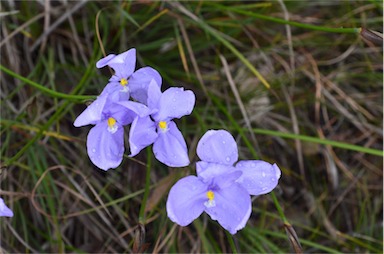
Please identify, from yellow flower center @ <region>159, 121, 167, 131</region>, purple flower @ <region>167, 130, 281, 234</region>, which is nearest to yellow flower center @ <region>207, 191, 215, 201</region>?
purple flower @ <region>167, 130, 281, 234</region>

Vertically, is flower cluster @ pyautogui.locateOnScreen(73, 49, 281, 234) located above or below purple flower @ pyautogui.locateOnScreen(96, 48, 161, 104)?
below

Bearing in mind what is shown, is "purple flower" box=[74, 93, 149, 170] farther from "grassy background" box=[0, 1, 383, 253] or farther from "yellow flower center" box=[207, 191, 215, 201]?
"grassy background" box=[0, 1, 383, 253]

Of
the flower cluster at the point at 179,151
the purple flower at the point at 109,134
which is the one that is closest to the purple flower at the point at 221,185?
the flower cluster at the point at 179,151

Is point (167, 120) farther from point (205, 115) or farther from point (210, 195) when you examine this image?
point (205, 115)

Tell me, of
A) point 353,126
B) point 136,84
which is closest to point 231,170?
point 136,84

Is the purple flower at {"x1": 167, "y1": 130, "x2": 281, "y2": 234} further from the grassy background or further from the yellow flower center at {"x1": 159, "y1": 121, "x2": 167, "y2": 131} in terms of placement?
the grassy background

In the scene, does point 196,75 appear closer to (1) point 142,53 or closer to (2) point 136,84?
(1) point 142,53

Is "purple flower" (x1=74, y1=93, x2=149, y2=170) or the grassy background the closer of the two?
"purple flower" (x1=74, y1=93, x2=149, y2=170)

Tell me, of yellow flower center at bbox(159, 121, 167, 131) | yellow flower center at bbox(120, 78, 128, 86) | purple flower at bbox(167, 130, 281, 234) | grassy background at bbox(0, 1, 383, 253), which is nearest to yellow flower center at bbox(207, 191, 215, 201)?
purple flower at bbox(167, 130, 281, 234)
